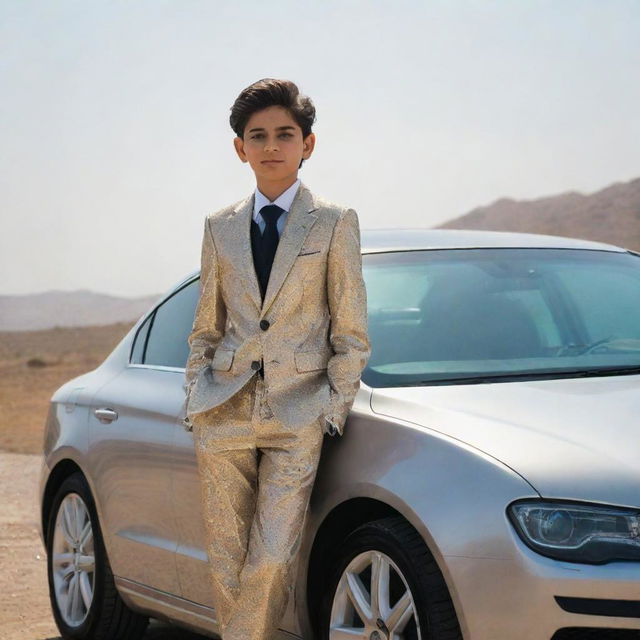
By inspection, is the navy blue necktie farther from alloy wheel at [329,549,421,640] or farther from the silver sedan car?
alloy wheel at [329,549,421,640]

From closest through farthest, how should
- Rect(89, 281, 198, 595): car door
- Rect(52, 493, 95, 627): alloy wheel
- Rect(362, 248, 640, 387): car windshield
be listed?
Rect(362, 248, 640, 387): car windshield
Rect(89, 281, 198, 595): car door
Rect(52, 493, 95, 627): alloy wheel

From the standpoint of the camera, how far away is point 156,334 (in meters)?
5.50

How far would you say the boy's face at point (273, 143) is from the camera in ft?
13.0

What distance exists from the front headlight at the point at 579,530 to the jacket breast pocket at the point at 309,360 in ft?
2.72

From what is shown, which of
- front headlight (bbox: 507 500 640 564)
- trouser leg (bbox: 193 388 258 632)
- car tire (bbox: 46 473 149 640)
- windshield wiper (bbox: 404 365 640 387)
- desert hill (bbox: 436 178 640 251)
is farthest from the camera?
desert hill (bbox: 436 178 640 251)

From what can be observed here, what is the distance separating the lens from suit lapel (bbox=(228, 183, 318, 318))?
3.88m

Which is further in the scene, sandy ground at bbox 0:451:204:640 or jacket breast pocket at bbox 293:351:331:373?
sandy ground at bbox 0:451:204:640

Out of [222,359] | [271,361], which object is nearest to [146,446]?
[222,359]

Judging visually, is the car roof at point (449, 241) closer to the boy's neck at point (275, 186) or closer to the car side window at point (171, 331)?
the car side window at point (171, 331)

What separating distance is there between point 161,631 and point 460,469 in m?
2.97

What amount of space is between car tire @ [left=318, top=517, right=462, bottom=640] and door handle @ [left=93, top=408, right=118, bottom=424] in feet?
5.18

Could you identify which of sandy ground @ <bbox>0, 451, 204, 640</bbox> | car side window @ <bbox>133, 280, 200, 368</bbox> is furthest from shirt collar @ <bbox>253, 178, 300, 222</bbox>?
sandy ground @ <bbox>0, 451, 204, 640</bbox>

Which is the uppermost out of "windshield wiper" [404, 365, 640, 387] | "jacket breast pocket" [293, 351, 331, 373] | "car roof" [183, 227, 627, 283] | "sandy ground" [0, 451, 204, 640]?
"car roof" [183, 227, 627, 283]

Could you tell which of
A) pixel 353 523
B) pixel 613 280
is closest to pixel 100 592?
pixel 353 523
